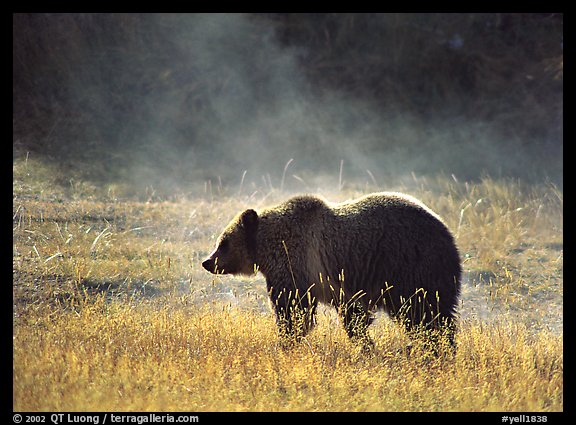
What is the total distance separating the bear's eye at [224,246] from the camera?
632 centimetres

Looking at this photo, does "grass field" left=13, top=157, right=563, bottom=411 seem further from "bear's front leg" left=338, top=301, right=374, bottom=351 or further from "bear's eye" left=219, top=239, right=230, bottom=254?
"bear's eye" left=219, top=239, right=230, bottom=254

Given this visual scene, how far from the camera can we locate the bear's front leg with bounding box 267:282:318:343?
18.8ft

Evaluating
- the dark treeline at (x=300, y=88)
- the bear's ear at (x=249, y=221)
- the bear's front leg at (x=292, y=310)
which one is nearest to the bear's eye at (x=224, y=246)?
the bear's ear at (x=249, y=221)

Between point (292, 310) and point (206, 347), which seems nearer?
point (292, 310)

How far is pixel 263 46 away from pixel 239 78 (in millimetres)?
1334

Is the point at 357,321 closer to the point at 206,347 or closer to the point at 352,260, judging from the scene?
the point at 352,260

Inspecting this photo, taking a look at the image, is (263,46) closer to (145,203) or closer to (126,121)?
(126,121)

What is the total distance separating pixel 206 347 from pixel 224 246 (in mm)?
980

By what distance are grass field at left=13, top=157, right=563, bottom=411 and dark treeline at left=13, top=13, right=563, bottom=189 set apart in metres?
7.74

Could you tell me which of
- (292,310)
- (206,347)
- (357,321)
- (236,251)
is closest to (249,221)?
(236,251)

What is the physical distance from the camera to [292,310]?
227 inches

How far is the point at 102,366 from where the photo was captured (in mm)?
5426

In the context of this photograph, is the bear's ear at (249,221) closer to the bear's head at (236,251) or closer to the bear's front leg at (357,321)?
the bear's head at (236,251)
